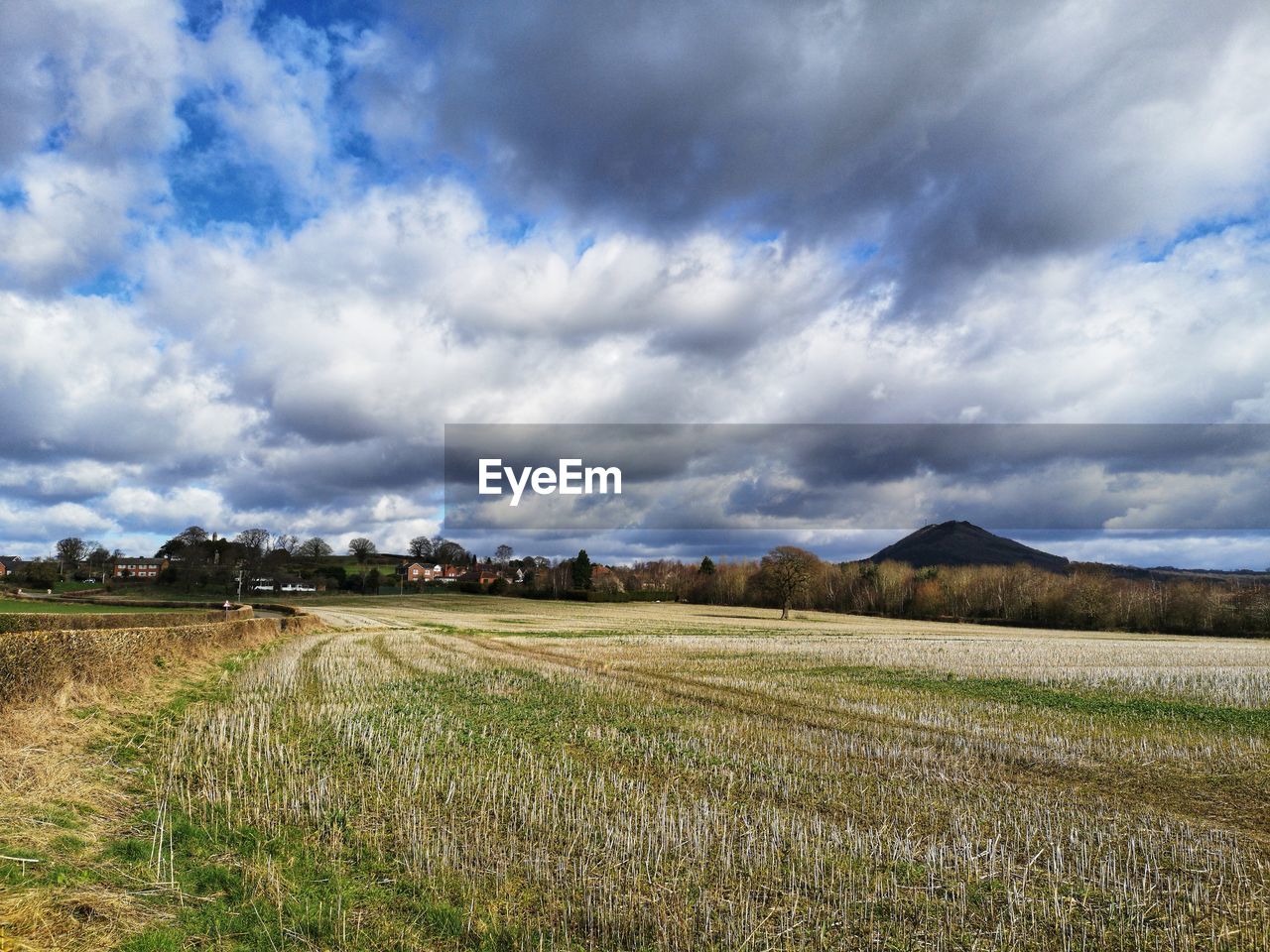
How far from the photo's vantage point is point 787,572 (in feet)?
355

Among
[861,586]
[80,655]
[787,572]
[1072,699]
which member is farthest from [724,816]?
[861,586]

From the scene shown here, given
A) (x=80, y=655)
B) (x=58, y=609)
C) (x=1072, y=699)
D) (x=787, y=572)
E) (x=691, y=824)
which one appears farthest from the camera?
(x=787, y=572)

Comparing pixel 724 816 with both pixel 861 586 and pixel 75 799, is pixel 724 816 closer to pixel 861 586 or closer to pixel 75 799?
pixel 75 799

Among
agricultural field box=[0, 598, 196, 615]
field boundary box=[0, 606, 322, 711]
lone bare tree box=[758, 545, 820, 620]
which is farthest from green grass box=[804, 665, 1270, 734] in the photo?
lone bare tree box=[758, 545, 820, 620]

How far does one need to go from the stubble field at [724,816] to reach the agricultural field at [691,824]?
54mm

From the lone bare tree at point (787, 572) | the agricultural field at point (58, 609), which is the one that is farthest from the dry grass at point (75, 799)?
the lone bare tree at point (787, 572)

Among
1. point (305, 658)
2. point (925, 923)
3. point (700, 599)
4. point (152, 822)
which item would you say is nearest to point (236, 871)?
point (152, 822)

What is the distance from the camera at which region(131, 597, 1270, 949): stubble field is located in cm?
821

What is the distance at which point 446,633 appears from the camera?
62562mm

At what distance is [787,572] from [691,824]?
99.7m

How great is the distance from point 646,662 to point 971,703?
17.5 meters

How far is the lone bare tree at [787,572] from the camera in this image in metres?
108

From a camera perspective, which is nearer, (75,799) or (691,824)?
(691,824)

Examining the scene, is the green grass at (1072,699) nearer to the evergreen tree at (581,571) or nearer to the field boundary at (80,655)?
the field boundary at (80,655)
